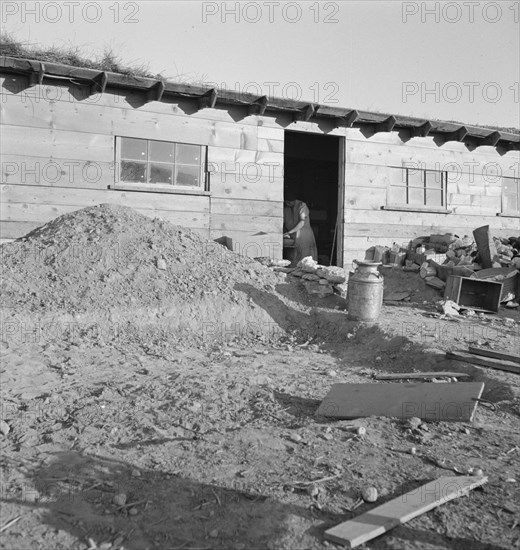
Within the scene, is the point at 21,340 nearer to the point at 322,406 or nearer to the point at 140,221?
the point at 140,221

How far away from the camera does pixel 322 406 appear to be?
Answer: 5.15m

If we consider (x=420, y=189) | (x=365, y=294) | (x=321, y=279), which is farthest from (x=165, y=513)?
(x=420, y=189)

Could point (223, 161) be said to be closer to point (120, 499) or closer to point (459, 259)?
point (459, 259)

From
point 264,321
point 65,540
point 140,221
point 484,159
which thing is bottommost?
point 65,540

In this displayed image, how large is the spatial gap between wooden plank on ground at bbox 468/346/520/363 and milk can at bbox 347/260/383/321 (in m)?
1.65

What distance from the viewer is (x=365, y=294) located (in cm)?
805

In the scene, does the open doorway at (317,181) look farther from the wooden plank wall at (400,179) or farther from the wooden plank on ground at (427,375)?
the wooden plank on ground at (427,375)

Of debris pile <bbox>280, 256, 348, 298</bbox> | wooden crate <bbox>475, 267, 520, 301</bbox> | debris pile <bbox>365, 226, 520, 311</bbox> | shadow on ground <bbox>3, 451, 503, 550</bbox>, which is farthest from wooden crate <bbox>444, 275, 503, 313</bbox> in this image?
shadow on ground <bbox>3, 451, 503, 550</bbox>

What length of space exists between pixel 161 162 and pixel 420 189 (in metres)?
6.00

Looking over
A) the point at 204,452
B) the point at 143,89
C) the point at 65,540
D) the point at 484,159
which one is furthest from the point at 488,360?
the point at 484,159

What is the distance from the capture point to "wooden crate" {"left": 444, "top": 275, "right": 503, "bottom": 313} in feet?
31.4

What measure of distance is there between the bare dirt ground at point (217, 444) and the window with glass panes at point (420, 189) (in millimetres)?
5434

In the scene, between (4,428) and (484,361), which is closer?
(4,428)

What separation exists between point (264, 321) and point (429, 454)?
4.21m
